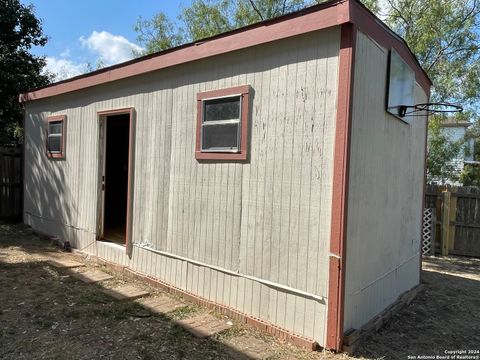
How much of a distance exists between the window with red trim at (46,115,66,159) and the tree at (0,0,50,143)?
3.82 metres

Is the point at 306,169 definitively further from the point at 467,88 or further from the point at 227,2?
the point at 227,2

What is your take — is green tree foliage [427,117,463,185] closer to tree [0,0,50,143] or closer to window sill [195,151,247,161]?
window sill [195,151,247,161]

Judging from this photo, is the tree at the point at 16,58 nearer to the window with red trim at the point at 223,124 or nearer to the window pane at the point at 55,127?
the window pane at the point at 55,127

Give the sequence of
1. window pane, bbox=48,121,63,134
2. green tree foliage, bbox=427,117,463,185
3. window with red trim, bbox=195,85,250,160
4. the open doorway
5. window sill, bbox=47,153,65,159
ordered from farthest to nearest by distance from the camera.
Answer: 1. green tree foliage, bbox=427,117,463,185
2. the open doorway
3. window pane, bbox=48,121,63,134
4. window sill, bbox=47,153,65,159
5. window with red trim, bbox=195,85,250,160

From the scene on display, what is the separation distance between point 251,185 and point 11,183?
7.25m

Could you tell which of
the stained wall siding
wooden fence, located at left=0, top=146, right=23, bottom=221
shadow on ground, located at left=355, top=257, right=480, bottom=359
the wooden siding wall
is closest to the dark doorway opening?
wooden fence, located at left=0, top=146, right=23, bottom=221

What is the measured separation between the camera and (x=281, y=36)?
12.1 feet

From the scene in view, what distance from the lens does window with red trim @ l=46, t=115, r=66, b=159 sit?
23.1ft

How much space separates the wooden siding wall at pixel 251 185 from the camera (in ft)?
11.4

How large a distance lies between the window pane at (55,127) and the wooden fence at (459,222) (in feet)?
25.1

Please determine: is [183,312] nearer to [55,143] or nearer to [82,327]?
[82,327]

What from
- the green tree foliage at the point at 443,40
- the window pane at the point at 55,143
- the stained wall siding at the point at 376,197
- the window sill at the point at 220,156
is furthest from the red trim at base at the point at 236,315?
the green tree foliage at the point at 443,40

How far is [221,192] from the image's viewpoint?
4.26 metres

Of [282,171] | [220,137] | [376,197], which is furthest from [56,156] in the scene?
[376,197]
